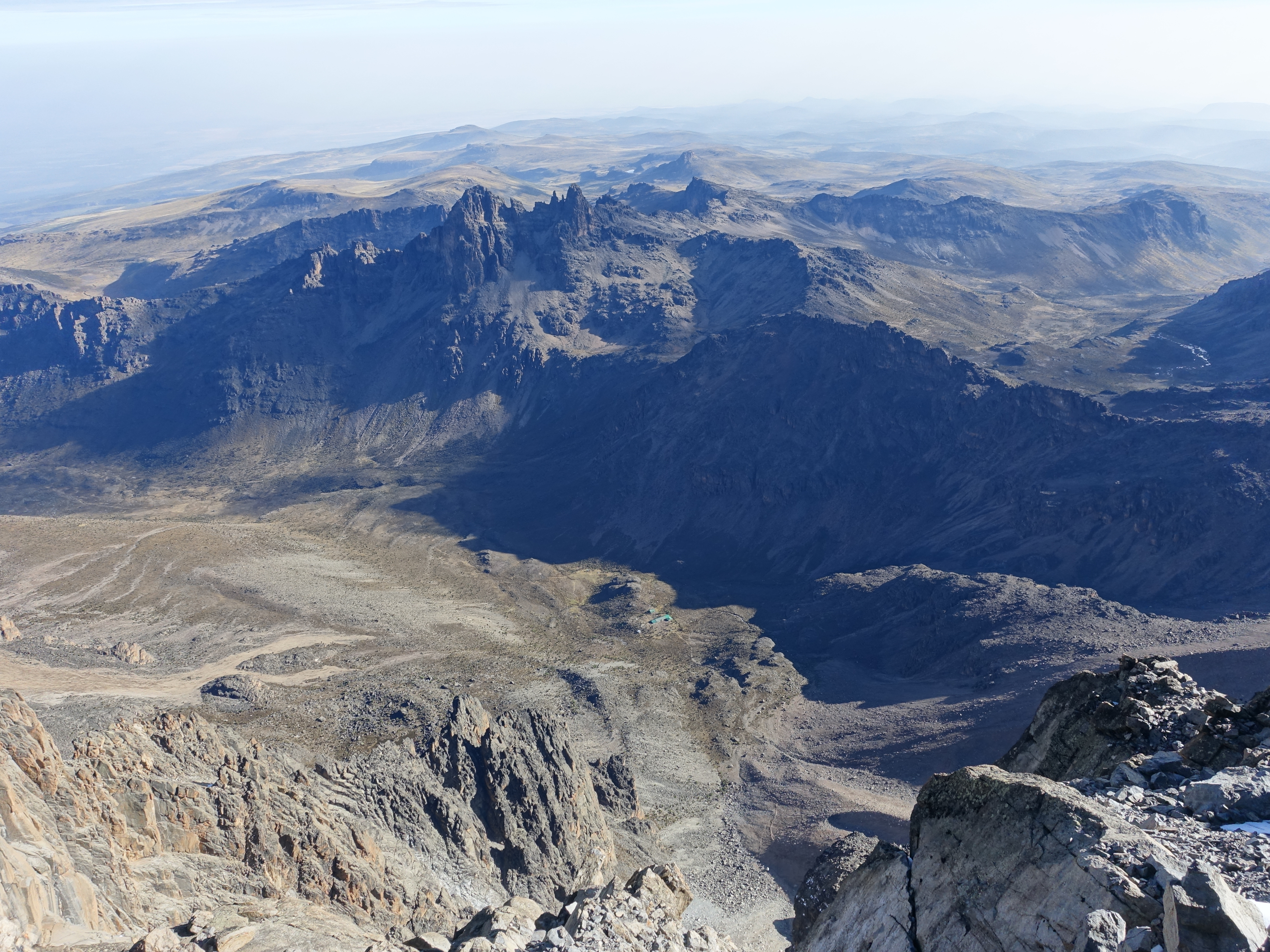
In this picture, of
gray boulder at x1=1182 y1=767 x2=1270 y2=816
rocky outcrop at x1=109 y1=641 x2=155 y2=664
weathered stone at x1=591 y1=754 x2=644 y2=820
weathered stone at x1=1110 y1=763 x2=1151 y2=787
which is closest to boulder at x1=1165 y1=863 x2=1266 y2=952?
gray boulder at x1=1182 y1=767 x2=1270 y2=816

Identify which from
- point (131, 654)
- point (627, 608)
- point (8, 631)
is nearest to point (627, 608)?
point (627, 608)

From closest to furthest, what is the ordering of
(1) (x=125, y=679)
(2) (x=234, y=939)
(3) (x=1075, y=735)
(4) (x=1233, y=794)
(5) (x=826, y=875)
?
1. (4) (x=1233, y=794)
2. (2) (x=234, y=939)
3. (3) (x=1075, y=735)
4. (5) (x=826, y=875)
5. (1) (x=125, y=679)

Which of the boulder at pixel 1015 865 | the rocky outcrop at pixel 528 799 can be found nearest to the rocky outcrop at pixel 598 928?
the boulder at pixel 1015 865

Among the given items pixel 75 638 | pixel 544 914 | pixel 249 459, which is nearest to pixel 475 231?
pixel 249 459

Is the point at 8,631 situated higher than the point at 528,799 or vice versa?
the point at 8,631

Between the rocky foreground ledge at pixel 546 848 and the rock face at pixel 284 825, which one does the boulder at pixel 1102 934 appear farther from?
the rock face at pixel 284 825

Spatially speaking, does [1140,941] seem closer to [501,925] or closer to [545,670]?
[501,925]

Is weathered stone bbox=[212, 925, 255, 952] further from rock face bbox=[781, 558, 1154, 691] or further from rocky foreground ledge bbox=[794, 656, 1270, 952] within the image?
rock face bbox=[781, 558, 1154, 691]

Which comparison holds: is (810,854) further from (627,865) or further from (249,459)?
(249,459)
